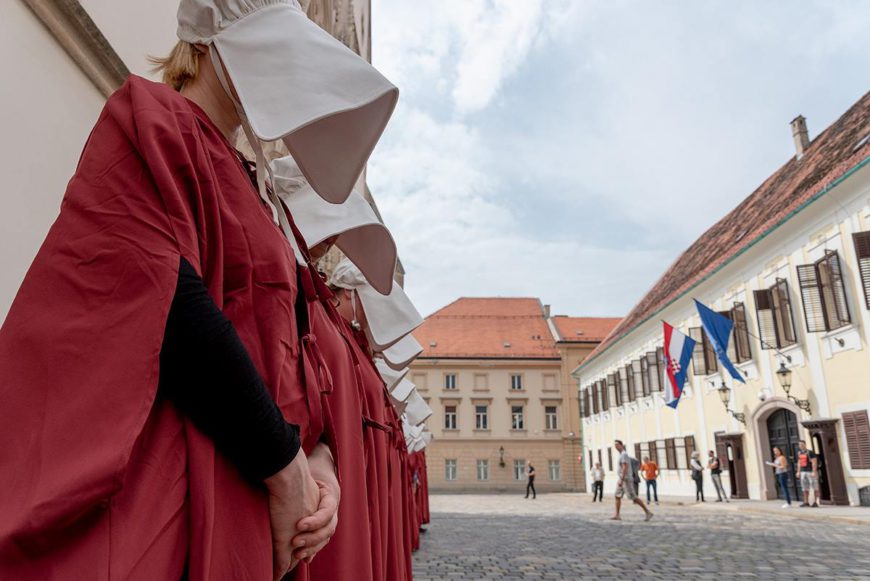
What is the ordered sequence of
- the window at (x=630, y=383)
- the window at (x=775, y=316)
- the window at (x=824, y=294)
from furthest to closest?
1. the window at (x=630, y=383)
2. the window at (x=775, y=316)
3. the window at (x=824, y=294)

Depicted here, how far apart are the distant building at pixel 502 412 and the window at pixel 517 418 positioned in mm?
72

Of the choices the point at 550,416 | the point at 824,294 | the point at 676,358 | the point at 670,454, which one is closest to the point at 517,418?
the point at 550,416

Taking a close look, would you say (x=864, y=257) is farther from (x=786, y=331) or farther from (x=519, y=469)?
(x=519, y=469)

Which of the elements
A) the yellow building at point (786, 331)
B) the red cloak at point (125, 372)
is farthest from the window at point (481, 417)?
the red cloak at point (125, 372)

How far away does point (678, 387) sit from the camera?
2302cm

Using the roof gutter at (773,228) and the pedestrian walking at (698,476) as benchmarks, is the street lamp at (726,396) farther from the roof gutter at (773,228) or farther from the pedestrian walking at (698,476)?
the roof gutter at (773,228)

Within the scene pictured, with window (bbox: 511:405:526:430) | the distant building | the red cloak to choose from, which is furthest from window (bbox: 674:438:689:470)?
the red cloak

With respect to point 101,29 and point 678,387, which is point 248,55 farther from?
point 678,387

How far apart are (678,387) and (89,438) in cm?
2386

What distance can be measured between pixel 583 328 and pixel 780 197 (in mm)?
32921

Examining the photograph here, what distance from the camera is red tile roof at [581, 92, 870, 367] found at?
17.8 metres

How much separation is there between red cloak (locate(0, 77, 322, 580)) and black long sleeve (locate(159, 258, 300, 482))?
28 mm

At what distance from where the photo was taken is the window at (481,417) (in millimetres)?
50219

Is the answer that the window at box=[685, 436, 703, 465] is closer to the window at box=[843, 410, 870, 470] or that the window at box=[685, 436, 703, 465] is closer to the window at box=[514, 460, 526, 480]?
the window at box=[843, 410, 870, 470]
